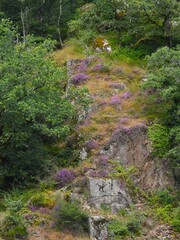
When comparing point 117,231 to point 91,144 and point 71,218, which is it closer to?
point 71,218

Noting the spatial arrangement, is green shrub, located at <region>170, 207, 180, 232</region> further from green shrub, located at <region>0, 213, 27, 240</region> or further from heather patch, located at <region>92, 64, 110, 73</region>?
heather patch, located at <region>92, 64, 110, 73</region>

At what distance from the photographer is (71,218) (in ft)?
Result: 69.8

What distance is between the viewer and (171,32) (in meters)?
34.0

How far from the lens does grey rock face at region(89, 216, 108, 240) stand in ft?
68.7

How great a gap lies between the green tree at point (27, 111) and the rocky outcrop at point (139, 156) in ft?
10.3

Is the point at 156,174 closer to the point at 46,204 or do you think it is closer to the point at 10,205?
the point at 46,204

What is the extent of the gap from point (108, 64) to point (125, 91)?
3874 millimetres

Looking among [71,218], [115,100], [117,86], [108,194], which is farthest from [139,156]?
[117,86]

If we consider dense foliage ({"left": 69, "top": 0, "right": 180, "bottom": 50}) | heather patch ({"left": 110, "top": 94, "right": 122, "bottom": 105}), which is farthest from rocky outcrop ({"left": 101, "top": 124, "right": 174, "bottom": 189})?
dense foliage ({"left": 69, "top": 0, "right": 180, "bottom": 50})

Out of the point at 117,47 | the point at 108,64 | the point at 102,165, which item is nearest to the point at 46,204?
the point at 102,165

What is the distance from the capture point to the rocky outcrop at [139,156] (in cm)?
2409

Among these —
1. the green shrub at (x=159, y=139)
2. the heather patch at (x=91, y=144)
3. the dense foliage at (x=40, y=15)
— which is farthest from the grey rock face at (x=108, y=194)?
the dense foliage at (x=40, y=15)

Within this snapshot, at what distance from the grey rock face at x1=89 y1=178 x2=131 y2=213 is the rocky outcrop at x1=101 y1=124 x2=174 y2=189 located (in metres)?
1.39

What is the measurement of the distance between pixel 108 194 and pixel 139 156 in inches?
138
